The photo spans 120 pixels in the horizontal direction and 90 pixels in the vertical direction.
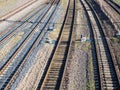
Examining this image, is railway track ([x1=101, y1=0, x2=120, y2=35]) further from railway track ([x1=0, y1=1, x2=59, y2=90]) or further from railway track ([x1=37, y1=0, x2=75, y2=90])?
railway track ([x1=0, y1=1, x2=59, y2=90])

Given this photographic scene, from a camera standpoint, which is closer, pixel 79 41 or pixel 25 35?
pixel 79 41

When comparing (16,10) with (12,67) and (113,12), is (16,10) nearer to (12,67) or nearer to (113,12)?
(113,12)

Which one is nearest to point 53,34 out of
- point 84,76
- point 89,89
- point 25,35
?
point 25,35

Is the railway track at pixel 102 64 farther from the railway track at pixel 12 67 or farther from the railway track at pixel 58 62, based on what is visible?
the railway track at pixel 12 67

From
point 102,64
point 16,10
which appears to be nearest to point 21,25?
point 16,10

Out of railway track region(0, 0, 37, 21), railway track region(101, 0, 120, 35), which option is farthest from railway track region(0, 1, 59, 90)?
railway track region(0, 0, 37, 21)

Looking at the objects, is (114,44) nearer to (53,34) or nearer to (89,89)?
(53,34)
